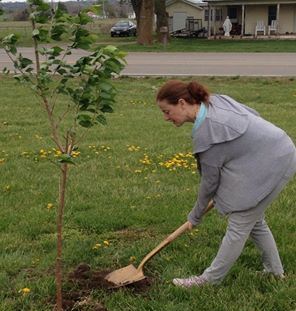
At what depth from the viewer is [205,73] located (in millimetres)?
16547

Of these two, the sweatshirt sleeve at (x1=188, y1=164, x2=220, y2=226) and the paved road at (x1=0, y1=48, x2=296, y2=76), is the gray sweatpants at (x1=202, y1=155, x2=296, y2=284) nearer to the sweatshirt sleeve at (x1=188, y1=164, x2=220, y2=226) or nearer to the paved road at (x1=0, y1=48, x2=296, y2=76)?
the sweatshirt sleeve at (x1=188, y1=164, x2=220, y2=226)

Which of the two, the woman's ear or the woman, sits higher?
the woman's ear

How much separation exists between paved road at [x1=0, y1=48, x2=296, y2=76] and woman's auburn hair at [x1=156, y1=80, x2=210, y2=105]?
12836mm

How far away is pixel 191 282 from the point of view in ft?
13.1

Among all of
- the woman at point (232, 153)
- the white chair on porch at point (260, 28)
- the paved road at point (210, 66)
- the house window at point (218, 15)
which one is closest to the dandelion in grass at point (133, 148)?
the woman at point (232, 153)

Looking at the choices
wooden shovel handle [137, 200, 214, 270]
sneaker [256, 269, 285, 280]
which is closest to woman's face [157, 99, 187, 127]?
wooden shovel handle [137, 200, 214, 270]

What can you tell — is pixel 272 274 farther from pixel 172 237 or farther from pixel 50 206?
pixel 50 206

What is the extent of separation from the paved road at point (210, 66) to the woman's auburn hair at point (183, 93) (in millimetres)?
12836

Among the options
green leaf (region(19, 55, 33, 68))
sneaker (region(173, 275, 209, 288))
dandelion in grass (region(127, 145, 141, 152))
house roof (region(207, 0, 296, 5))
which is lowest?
dandelion in grass (region(127, 145, 141, 152))

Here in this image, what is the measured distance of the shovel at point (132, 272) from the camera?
398cm

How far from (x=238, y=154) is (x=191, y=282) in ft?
3.22

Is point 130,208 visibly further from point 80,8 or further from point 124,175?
point 80,8

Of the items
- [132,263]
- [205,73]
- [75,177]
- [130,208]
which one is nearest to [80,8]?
[132,263]

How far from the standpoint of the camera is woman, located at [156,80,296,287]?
3.52 metres
